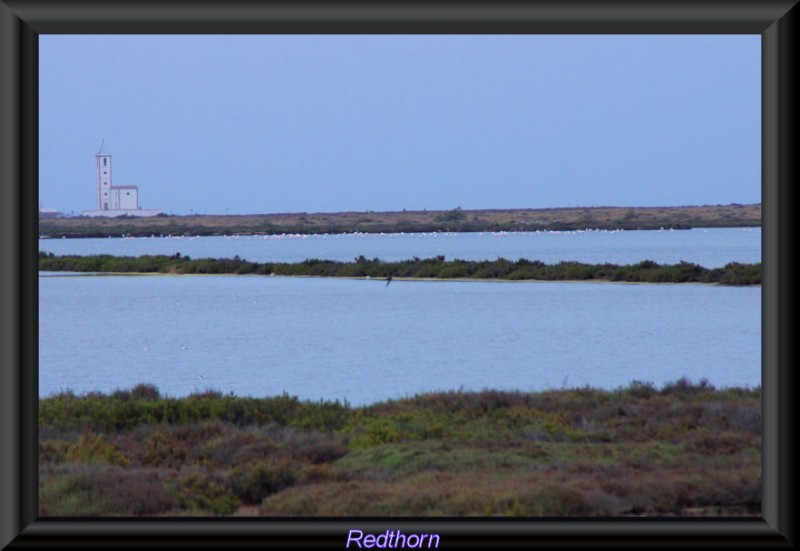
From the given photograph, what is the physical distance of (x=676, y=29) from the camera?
13.2 ft

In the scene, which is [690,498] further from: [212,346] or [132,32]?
[212,346]

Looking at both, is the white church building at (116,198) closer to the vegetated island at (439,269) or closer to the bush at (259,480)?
the vegetated island at (439,269)

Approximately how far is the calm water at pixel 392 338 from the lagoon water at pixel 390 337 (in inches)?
2.0

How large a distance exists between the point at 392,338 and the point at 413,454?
11.8 metres

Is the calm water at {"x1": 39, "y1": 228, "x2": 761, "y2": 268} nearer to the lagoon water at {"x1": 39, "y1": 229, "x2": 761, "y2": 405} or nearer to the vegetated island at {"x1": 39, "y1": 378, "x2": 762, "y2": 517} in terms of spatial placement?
the lagoon water at {"x1": 39, "y1": 229, "x2": 761, "y2": 405}

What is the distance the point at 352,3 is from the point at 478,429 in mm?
5662

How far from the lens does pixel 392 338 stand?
63.4ft

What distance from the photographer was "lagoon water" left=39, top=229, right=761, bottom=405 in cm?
1434

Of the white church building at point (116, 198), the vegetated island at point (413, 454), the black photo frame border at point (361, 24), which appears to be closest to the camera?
the black photo frame border at point (361, 24)

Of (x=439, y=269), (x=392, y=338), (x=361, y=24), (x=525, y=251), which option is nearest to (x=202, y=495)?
(x=361, y=24)

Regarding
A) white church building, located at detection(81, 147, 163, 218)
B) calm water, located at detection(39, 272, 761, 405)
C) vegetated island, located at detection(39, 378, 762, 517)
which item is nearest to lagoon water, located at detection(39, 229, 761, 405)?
calm water, located at detection(39, 272, 761, 405)

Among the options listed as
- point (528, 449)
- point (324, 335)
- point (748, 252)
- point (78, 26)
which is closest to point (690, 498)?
point (528, 449)

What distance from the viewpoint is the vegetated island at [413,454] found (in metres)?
6.17

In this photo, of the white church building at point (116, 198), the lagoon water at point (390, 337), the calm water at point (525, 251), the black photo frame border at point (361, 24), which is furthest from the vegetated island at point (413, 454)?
the white church building at point (116, 198)
